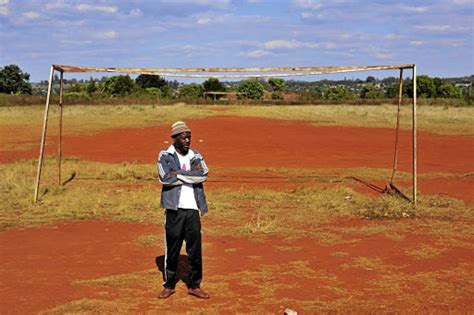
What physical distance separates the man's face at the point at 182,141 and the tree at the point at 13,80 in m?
60.0

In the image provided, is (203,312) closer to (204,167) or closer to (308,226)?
(204,167)

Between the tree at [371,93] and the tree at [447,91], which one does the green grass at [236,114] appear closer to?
the tree at [371,93]

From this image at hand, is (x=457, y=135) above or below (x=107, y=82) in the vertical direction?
below

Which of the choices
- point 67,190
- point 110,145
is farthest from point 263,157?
point 67,190

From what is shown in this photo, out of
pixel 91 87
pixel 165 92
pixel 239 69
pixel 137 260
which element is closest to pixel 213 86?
pixel 165 92

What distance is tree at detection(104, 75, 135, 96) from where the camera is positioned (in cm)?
5994

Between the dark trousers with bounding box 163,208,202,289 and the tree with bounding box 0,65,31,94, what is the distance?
60.1 meters

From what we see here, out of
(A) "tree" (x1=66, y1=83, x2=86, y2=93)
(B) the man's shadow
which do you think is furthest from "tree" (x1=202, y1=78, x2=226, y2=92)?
(B) the man's shadow

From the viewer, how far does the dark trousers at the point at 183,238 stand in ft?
19.1

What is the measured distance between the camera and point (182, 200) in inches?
229

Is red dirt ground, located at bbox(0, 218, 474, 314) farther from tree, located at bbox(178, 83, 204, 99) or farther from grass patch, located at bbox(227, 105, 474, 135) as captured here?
tree, located at bbox(178, 83, 204, 99)

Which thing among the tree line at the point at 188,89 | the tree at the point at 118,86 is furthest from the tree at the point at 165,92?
the tree at the point at 118,86

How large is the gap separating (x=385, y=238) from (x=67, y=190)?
22.7 feet

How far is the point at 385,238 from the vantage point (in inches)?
338
